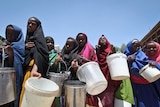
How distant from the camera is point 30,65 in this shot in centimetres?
189

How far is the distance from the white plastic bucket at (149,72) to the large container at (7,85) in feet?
4.92

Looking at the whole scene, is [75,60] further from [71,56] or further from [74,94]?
[74,94]

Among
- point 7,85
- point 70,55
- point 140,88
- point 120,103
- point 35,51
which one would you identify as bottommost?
point 120,103

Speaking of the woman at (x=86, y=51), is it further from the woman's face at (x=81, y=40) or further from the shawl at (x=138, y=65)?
the shawl at (x=138, y=65)

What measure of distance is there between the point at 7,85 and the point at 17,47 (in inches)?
15.7

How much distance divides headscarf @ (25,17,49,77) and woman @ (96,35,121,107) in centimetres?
85

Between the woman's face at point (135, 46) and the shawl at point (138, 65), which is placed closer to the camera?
→ the shawl at point (138, 65)

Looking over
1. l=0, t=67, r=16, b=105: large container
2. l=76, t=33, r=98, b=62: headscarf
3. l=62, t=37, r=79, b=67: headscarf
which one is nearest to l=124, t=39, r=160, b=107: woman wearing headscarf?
l=76, t=33, r=98, b=62: headscarf

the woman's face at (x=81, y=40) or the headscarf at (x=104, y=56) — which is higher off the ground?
the woman's face at (x=81, y=40)

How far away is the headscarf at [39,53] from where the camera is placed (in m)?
1.84

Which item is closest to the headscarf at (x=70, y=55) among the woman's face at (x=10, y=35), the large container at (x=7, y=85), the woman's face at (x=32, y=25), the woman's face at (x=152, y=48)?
the woman's face at (x=32, y=25)

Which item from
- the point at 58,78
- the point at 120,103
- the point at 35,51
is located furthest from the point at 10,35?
the point at 120,103

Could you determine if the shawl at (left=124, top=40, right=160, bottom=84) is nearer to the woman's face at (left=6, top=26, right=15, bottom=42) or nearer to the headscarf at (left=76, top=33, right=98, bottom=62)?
the headscarf at (left=76, top=33, right=98, bottom=62)

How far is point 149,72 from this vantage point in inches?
94.9
